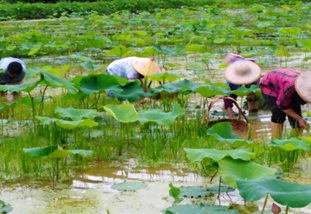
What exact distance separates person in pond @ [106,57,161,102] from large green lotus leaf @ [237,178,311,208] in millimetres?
3464

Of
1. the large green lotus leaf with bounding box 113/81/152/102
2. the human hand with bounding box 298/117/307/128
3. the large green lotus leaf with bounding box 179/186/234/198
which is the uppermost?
the large green lotus leaf with bounding box 113/81/152/102

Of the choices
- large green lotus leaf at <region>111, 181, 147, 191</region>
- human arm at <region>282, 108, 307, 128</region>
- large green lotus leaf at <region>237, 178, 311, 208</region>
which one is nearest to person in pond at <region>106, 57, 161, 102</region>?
human arm at <region>282, 108, 307, 128</region>

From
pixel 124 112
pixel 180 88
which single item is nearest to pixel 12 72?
pixel 180 88

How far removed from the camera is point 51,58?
942 cm

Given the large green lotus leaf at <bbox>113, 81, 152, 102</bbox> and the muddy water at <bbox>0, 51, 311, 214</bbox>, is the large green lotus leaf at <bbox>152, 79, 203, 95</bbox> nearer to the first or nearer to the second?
the large green lotus leaf at <bbox>113, 81, 152, 102</bbox>

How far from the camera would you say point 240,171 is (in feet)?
9.05

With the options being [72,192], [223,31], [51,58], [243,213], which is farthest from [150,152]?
[223,31]

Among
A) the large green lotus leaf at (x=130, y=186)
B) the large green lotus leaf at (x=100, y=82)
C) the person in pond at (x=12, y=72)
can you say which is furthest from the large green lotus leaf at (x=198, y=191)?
the person in pond at (x=12, y=72)

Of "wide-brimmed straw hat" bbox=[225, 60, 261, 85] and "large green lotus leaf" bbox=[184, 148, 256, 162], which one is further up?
"wide-brimmed straw hat" bbox=[225, 60, 261, 85]

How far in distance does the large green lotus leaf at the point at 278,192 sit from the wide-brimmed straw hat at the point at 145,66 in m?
3.51

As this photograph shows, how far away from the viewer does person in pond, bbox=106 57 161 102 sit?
5781 mm

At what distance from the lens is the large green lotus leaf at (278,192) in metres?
A: 2.17

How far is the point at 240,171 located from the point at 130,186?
0.73m

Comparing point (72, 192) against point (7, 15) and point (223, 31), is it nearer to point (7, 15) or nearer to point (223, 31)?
point (223, 31)
